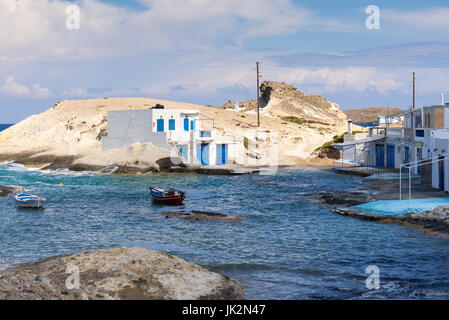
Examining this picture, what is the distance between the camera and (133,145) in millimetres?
59375

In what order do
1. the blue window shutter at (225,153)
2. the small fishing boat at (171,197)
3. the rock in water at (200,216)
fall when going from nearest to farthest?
the rock in water at (200,216)
the small fishing boat at (171,197)
the blue window shutter at (225,153)

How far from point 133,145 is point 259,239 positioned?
1409 inches

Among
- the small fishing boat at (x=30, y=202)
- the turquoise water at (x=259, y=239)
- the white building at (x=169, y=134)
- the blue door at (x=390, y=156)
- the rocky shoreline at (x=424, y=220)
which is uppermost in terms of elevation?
the white building at (x=169, y=134)

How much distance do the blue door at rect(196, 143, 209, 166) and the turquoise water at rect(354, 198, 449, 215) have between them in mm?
30860

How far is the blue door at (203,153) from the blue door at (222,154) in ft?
6.12

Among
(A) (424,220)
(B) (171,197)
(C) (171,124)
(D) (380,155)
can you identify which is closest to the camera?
(A) (424,220)

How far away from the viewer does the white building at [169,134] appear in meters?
59.2

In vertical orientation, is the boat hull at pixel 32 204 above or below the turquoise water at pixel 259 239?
above

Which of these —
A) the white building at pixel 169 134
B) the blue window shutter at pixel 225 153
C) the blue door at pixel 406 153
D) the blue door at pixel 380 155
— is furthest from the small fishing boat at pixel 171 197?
the blue door at pixel 380 155

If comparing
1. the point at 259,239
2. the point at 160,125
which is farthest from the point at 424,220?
the point at 160,125

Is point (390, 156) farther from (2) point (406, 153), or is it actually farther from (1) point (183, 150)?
(1) point (183, 150)

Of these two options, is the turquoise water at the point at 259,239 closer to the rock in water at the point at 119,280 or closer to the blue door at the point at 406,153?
the rock in water at the point at 119,280

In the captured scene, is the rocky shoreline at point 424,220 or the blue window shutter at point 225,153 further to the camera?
the blue window shutter at point 225,153

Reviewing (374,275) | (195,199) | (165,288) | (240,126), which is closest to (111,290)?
(165,288)
